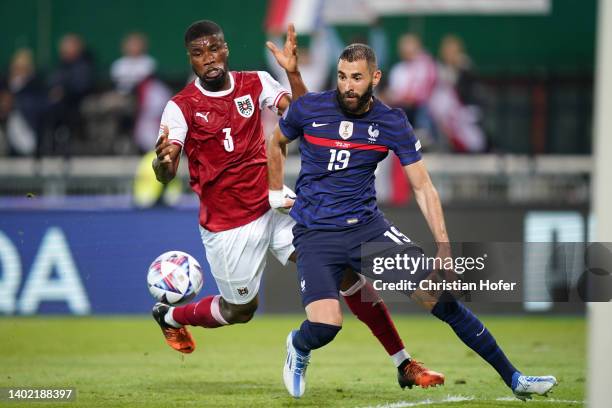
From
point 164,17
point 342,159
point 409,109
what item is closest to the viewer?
point 342,159

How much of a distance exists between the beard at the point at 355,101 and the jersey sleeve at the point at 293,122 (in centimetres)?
30

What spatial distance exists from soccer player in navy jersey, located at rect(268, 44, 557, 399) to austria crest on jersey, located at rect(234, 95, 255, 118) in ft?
2.04

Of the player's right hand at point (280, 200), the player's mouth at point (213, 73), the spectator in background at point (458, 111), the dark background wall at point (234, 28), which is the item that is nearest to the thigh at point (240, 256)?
the player's right hand at point (280, 200)

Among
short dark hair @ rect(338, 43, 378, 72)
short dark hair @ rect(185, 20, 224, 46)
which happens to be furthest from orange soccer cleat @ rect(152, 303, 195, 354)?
short dark hair @ rect(338, 43, 378, 72)

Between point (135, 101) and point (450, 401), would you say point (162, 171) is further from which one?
point (135, 101)

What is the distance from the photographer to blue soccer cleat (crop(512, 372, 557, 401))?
7.81m

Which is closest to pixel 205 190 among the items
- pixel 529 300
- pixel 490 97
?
pixel 529 300

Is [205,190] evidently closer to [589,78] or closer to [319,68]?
[319,68]

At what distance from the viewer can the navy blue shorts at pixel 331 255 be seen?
791 centimetres

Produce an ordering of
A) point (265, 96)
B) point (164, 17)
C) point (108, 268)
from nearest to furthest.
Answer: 1. point (265, 96)
2. point (108, 268)
3. point (164, 17)

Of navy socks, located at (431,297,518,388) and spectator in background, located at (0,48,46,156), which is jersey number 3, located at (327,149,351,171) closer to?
navy socks, located at (431,297,518,388)

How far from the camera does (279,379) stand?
9359 mm

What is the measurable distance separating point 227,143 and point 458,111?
865 centimetres

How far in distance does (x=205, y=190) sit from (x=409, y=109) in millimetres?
7968
